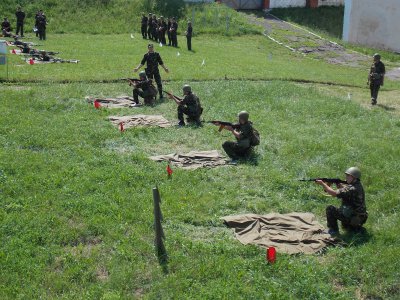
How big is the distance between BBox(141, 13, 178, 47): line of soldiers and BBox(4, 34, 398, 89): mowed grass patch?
0.93m

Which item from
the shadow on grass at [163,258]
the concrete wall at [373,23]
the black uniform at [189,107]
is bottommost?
the shadow on grass at [163,258]

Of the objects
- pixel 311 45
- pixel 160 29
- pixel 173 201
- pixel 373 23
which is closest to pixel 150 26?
pixel 160 29

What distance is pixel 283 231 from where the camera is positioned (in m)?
10.1

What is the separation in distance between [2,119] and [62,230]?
24.9 feet

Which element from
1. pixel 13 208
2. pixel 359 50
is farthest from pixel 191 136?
pixel 359 50

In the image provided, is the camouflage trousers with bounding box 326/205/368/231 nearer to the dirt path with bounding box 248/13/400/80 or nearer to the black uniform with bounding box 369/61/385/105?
the black uniform with bounding box 369/61/385/105

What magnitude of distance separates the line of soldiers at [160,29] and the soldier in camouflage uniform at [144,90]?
17187 millimetres

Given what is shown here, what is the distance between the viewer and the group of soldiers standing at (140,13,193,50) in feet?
120

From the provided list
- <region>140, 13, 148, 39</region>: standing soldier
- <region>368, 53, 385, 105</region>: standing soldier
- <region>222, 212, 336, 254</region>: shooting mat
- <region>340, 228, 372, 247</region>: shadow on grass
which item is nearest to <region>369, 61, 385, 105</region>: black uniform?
<region>368, 53, 385, 105</region>: standing soldier

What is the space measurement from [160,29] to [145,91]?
18.4 m

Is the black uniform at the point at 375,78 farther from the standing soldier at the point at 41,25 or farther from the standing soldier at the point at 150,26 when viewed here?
the standing soldier at the point at 41,25

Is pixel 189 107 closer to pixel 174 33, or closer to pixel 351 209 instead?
pixel 351 209

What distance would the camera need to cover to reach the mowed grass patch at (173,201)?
834 cm

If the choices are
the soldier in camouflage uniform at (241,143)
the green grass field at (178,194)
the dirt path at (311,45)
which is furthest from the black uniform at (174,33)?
the soldier in camouflage uniform at (241,143)
